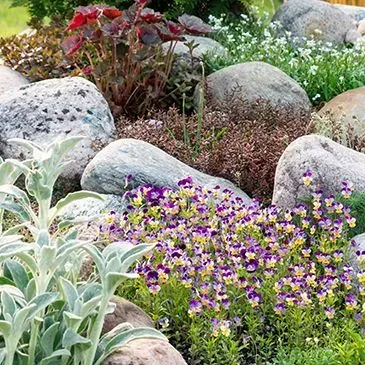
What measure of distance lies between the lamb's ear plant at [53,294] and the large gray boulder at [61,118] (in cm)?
286

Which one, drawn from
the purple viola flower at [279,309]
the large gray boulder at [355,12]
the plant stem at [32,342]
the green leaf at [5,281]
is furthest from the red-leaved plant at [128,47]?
the large gray boulder at [355,12]

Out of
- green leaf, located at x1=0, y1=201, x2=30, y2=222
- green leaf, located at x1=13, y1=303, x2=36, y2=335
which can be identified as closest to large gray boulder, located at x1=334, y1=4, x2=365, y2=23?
green leaf, located at x1=0, y1=201, x2=30, y2=222

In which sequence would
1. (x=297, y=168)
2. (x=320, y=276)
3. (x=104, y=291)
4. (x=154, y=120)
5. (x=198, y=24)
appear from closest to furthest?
1. (x=104, y=291)
2. (x=320, y=276)
3. (x=297, y=168)
4. (x=154, y=120)
5. (x=198, y=24)

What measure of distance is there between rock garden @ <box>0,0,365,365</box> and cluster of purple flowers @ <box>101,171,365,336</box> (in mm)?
13

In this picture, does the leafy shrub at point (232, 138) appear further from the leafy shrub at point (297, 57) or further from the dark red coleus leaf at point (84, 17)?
the leafy shrub at point (297, 57)

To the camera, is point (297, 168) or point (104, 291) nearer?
point (104, 291)

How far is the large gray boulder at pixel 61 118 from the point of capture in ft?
21.9

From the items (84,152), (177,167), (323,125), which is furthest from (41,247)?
(323,125)

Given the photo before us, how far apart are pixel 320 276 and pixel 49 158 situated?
181 centimetres

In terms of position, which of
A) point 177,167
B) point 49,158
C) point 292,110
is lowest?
point 292,110

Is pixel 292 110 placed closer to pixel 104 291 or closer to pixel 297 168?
pixel 297 168

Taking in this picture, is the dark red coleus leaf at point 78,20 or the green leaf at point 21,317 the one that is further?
the dark red coleus leaf at point 78,20

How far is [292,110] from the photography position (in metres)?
7.61

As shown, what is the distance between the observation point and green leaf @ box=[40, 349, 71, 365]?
337cm
